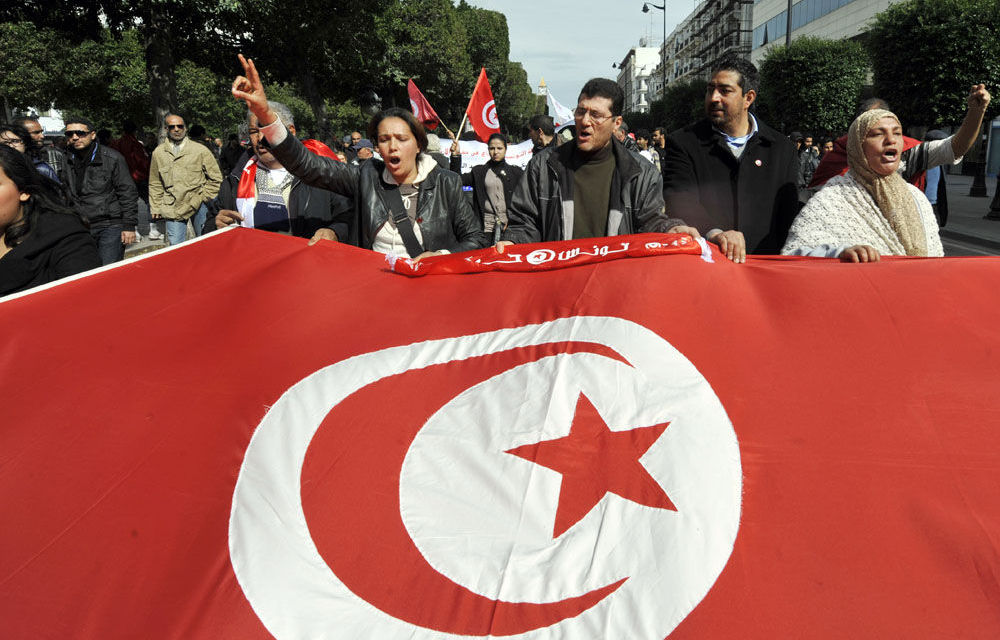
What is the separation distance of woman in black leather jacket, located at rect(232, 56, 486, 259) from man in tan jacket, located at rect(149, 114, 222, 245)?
208 inches

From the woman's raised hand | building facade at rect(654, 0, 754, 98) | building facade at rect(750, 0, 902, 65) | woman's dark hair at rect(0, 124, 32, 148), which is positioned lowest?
the woman's raised hand

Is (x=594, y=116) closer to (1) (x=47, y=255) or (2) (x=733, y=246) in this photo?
(2) (x=733, y=246)

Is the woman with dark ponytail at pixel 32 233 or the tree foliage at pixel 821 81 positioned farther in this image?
the tree foliage at pixel 821 81

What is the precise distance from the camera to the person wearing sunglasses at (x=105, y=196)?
22.5 feet

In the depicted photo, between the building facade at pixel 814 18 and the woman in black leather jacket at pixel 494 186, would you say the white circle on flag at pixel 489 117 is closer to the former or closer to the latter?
the woman in black leather jacket at pixel 494 186

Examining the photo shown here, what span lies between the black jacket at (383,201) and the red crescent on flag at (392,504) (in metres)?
1.36

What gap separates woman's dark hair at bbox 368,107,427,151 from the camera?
360 cm

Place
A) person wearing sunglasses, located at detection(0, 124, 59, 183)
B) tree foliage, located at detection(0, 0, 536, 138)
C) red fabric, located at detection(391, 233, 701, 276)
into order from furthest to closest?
tree foliage, located at detection(0, 0, 536, 138)
person wearing sunglasses, located at detection(0, 124, 59, 183)
red fabric, located at detection(391, 233, 701, 276)

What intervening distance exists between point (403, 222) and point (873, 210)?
2149mm

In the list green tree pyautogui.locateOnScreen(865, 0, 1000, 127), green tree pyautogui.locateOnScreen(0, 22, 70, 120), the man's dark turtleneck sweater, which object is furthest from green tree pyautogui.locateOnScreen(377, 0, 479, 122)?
the man's dark turtleneck sweater

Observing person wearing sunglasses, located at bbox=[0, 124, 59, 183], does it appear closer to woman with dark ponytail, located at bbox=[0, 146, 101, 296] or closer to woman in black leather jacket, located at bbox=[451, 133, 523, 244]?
woman in black leather jacket, located at bbox=[451, 133, 523, 244]

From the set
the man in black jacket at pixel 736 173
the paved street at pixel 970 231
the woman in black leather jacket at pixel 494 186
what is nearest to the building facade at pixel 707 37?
the paved street at pixel 970 231

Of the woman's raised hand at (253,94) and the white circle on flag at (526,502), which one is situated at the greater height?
the woman's raised hand at (253,94)

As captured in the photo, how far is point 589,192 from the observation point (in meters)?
3.54
